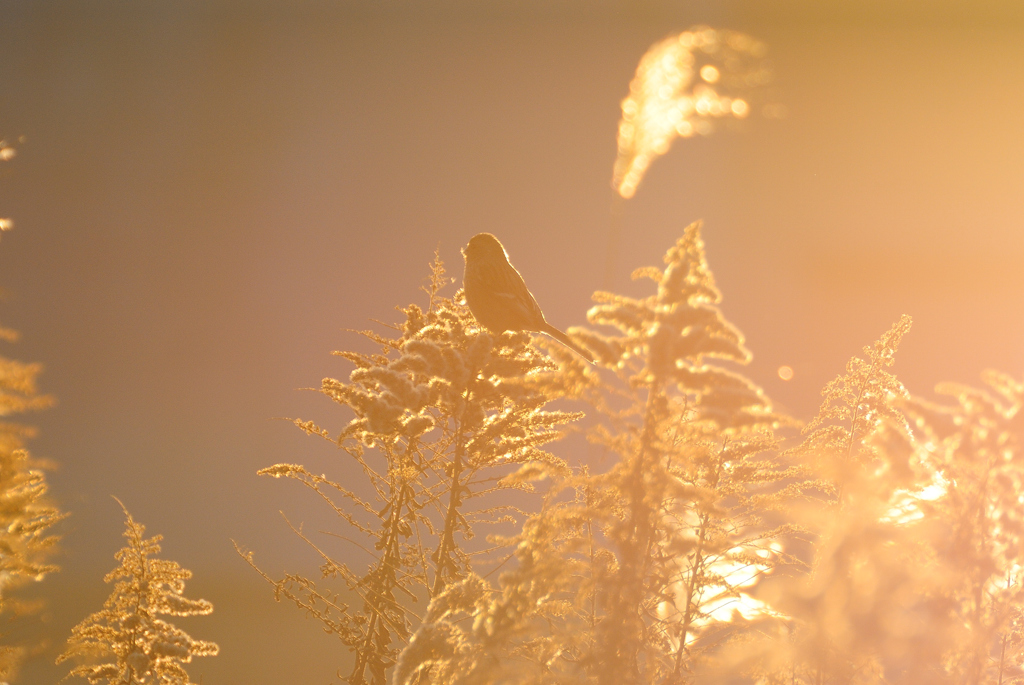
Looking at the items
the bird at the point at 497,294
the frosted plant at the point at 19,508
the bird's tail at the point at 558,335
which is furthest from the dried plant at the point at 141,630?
the bird's tail at the point at 558,335

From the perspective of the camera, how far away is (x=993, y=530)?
5.55 metres

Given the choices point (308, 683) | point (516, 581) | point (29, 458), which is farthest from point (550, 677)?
point (308, 683)

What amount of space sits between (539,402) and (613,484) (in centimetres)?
199

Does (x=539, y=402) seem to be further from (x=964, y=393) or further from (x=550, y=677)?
(x=964, y=393)

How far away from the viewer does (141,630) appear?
7145 millimetres

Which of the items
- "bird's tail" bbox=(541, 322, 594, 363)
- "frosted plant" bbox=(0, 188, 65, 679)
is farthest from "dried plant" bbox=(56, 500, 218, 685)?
"bird's tail" bbox=(541, 322, 594, 363)

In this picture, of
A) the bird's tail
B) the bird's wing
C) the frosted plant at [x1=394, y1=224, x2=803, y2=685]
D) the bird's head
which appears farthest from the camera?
the bird's head

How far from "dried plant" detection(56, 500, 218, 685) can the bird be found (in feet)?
14.8

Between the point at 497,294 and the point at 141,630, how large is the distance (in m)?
5.52

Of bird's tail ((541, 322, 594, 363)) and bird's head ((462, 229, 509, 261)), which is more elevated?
bird's head ((462, 229, 509, 261))

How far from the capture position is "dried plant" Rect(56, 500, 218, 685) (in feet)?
23.2

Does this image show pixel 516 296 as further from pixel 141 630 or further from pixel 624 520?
pixel 141 630

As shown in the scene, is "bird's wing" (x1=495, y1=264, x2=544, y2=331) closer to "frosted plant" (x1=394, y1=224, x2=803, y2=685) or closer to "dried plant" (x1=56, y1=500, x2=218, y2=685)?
"frosted plant" (x1=394, y1=224, x2=803, y2=685)

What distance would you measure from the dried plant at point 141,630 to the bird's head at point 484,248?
15.6 feet
